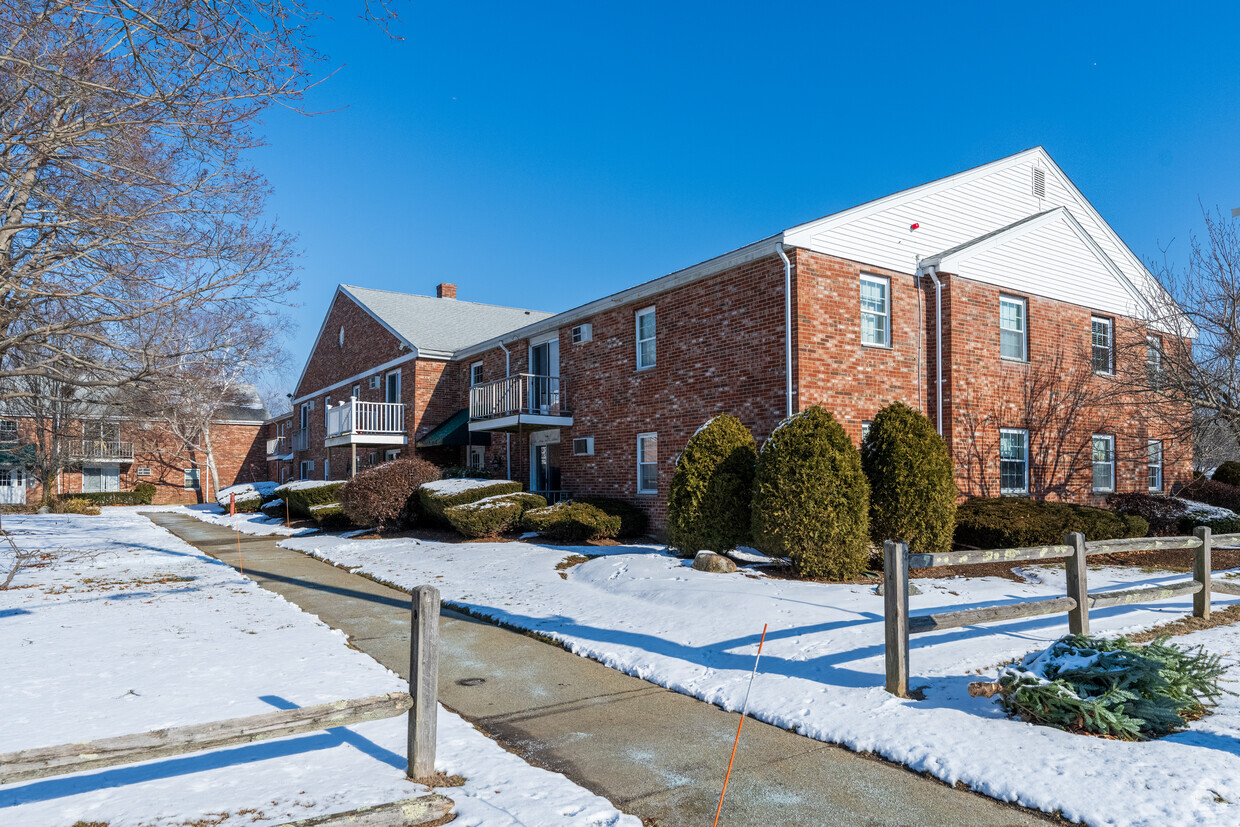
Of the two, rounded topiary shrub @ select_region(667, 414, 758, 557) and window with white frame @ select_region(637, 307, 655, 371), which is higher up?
window with white frame @ select_region(637, 307, 655, 371)

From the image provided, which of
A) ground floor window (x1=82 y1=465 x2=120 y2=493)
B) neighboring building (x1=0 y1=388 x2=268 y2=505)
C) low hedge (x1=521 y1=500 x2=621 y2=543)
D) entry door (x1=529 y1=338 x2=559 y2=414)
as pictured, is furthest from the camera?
ground floor window (x1=82 y1=465 x2=120 y2=493)

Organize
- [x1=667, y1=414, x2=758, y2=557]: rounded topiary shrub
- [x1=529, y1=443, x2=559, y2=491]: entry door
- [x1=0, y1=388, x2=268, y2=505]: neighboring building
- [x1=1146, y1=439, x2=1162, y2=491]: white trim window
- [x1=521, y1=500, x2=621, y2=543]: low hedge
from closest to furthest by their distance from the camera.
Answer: [x1=667, y1=414, x2=758, y2=557]: rounded topiary shrub, [x1=521, y1=500, x2=621, y2=543]: low hedge, [x1=1146, y1=439, x2=1162, y2=491]: white trim window, [x1=529, y1=443, x2=559, y2=491]: entry door, [x1=0, y1=388, x2=268, y2=505]: neighboring building

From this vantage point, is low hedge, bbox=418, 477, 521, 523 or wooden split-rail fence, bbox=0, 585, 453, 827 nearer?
wooden split-rail fence, bbox=0, 585, 453, 827

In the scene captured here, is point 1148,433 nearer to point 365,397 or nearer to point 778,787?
point 778,787

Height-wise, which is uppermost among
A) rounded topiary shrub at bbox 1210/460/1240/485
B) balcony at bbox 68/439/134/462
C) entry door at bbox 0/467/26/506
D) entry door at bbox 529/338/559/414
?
entry door at bbox 529/338/559/414

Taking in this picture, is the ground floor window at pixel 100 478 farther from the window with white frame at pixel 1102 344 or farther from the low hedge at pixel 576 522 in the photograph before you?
the window with white frame at pixel 1102 344

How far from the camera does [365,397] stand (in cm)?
3031

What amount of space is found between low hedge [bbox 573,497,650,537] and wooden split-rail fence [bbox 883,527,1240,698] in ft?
33.1

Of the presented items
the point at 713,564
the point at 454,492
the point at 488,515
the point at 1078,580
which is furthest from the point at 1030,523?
the point at 454,492

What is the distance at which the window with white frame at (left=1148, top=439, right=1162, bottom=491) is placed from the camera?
19.8 metres

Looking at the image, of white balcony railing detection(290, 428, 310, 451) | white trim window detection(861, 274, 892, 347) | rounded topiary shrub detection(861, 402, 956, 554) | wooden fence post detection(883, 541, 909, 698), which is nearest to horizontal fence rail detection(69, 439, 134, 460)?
white balcony railing detection(290, 428, 310, 451)

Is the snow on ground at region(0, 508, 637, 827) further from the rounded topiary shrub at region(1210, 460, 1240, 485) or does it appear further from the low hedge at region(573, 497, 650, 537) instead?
the rounded topiary shrub at region(1210, 460, 1240, 485)

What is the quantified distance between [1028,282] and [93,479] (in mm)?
47348

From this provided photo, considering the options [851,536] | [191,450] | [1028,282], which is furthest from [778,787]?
[191,450]
